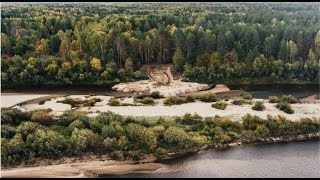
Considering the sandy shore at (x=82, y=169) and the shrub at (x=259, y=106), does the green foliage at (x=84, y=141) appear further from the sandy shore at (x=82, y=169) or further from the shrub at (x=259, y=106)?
the shrub at (x=259, y=106)

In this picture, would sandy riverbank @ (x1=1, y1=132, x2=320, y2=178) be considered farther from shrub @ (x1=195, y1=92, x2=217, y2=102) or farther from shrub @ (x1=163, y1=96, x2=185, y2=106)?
shrub @ (x1=195, y1=92, x2=217, y2=102)

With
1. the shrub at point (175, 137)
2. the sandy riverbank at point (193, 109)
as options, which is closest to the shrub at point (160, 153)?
the shrub at point (175, 137)

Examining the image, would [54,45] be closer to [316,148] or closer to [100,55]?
[100,55]

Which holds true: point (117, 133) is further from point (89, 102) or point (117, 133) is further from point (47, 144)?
point (89, 102)

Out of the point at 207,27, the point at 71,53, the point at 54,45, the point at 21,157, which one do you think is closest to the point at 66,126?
the point at 21,157

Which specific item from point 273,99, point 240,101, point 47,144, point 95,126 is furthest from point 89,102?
point 273,99
